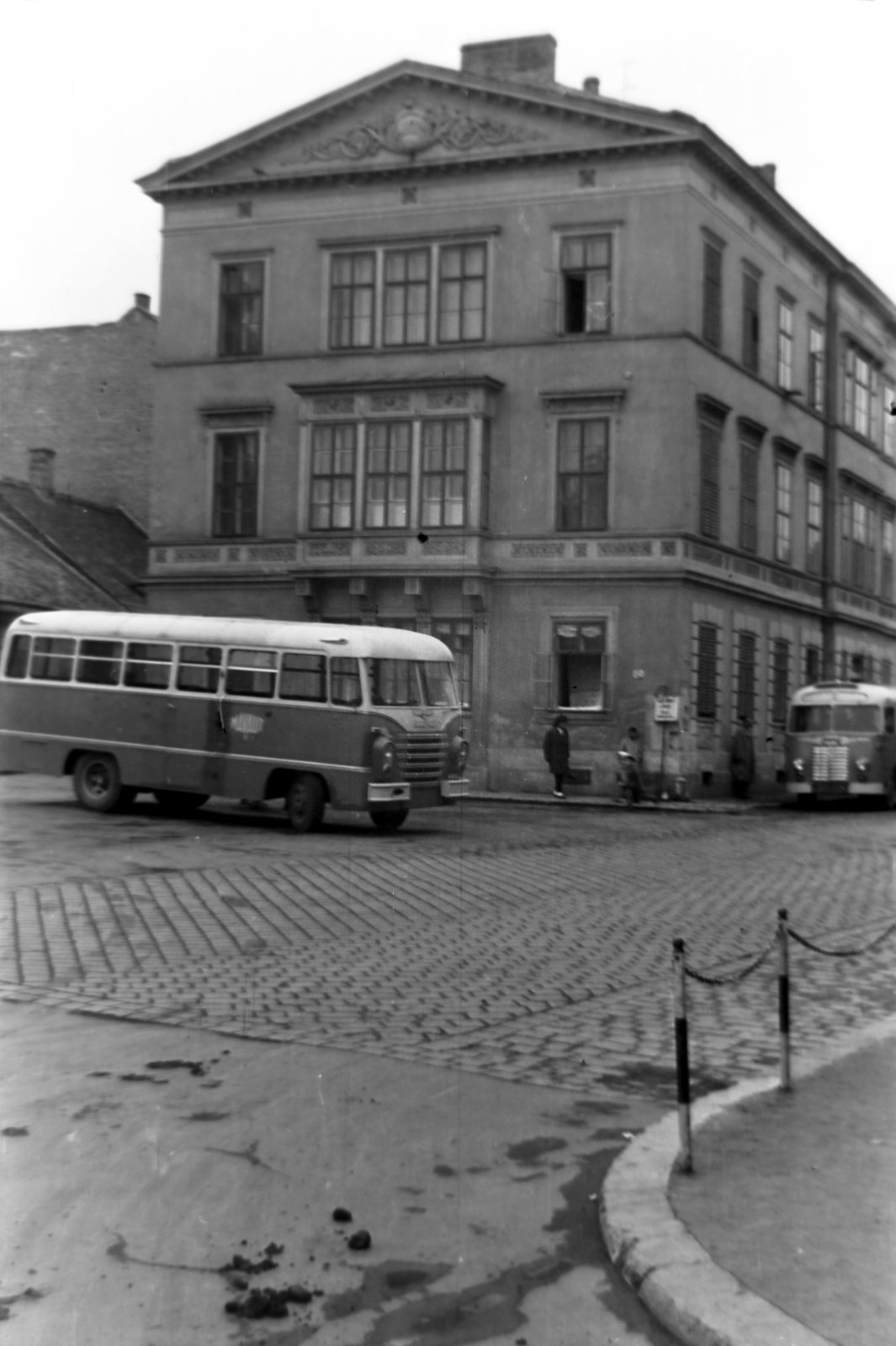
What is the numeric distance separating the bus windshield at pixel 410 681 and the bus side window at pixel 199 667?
6.54 ft

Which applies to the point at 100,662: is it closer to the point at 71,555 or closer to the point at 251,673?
the point at 251,673

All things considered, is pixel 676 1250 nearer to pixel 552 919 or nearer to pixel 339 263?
pixel 552 919

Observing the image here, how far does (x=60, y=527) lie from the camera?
27.8 metres

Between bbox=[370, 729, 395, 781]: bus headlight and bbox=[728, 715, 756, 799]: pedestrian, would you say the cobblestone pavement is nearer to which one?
bbox=[370, 729, 395, 781]: bus headlight

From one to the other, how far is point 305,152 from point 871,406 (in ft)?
24.4

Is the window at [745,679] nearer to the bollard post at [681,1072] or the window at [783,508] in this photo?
the window at [783,508]

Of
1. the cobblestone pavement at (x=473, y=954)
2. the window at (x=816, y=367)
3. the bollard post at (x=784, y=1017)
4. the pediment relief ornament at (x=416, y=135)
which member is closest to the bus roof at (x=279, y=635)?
the cobblestone pavement at (x=473, y=954)

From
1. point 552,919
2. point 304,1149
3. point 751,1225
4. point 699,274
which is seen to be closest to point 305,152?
point 552,919

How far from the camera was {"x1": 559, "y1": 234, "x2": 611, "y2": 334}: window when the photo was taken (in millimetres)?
27312

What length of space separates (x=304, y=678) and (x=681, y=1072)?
1368 centimetres

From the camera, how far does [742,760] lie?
88.6ft

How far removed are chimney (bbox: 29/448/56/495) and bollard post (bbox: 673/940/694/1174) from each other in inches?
612

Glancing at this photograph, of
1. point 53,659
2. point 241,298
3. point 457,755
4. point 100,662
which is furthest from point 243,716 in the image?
point 241,298

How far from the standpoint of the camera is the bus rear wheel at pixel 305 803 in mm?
18156
